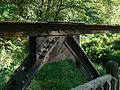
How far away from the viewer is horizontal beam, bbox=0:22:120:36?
2392 mm

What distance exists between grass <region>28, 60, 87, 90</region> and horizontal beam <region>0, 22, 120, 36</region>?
16.2 ft

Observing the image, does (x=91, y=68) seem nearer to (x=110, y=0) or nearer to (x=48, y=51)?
(x=48, y=51)

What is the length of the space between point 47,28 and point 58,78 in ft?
22.5

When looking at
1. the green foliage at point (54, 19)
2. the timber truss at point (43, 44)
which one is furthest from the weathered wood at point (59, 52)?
the green foliage at point (54, 19)

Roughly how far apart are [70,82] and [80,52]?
17.9 feet

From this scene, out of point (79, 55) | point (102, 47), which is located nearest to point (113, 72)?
point (79, 55)

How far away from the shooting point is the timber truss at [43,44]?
2539 millimetres

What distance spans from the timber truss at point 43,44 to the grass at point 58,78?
5.02 metres

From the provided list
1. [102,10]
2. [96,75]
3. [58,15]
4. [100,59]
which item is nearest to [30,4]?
[58,15]

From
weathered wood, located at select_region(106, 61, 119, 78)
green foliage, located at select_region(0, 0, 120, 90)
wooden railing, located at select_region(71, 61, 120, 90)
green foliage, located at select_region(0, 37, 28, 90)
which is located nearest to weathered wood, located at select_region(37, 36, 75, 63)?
wooden railing, located at select_region(71, 61, 120, 90)

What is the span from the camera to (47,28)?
272cm

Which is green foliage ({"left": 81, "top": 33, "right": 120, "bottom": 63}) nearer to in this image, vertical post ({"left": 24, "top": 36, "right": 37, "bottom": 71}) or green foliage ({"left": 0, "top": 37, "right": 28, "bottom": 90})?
green foliage ({"left": 0, "top": 37, "right": 28, "bottom": 90})

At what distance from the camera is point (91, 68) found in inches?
139

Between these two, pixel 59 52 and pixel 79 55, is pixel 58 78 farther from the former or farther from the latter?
pixel 59 52
